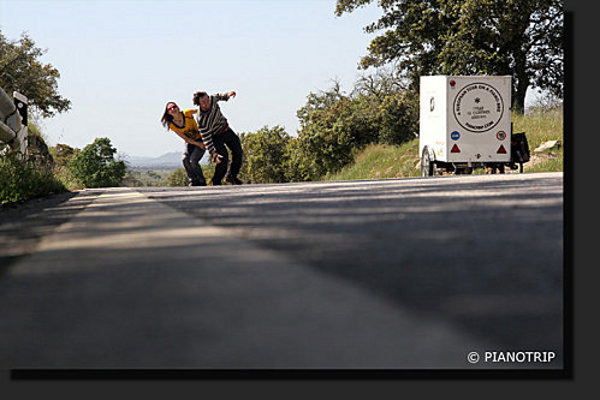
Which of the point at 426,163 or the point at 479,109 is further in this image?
the point at 426,163

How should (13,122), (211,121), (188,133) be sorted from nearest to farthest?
(13,122) < (211,121) < (188,133)

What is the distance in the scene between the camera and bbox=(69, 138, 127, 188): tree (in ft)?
42.1

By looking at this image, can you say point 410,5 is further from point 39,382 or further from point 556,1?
point 39,382

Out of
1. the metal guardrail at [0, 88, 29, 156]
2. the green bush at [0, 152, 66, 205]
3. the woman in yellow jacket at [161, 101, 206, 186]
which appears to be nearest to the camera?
the green bush at [0, 152, 66, 205]

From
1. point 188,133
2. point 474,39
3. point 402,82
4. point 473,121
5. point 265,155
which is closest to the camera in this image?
point 188,133

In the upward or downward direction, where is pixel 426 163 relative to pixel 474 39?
downward

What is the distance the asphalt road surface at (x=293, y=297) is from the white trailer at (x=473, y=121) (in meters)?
14.3

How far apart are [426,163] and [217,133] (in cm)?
784

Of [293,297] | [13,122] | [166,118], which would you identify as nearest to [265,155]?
[166,118]

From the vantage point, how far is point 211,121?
12.9 metres

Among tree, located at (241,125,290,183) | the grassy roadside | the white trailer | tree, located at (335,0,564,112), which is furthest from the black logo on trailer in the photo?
tree, located at (241,125,290,183)

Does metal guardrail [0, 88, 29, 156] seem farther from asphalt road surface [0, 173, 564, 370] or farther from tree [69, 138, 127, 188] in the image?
asphalt road surface [0, 173, 564, 370]

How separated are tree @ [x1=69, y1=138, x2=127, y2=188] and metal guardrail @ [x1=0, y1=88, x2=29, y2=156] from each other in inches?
126

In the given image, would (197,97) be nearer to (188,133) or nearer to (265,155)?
(188,133)
